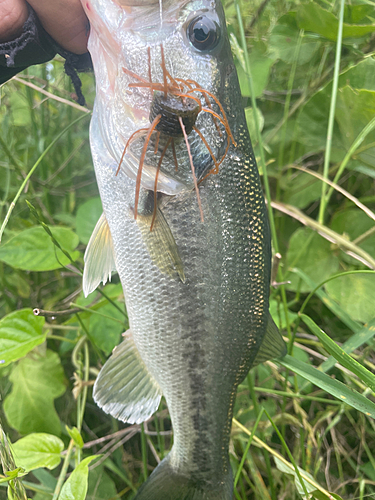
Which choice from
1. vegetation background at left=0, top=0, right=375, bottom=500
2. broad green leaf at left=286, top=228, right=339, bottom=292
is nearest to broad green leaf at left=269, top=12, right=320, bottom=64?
vegetation background at left=0, top=0, right=375, bottom=500

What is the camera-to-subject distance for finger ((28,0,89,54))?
3.66 feet

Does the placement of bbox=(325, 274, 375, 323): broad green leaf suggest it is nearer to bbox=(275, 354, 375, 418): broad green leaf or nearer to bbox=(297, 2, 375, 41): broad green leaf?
bbox=(275, 354, 375, 418): broad green leaf

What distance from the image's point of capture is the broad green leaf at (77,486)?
0.86 m

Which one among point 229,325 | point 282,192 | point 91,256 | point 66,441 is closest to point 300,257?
point 282,192

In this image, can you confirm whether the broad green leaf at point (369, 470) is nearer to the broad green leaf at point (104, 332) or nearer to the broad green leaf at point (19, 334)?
the broad green leaf at point (104, 332)

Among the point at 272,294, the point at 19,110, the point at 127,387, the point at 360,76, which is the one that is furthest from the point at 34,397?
the point at 360,76

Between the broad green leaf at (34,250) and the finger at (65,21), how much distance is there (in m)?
0.69

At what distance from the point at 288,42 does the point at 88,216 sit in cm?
160

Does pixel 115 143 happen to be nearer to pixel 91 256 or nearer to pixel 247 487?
pixel 91 256

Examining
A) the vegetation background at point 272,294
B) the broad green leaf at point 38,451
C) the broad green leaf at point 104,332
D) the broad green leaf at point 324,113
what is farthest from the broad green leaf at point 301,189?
the broad green leaf at point 38,451

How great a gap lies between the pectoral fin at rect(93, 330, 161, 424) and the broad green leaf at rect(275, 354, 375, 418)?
500 mm

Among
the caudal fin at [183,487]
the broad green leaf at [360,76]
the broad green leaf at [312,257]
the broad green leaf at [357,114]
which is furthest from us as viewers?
the broad green leaf at [312,257]

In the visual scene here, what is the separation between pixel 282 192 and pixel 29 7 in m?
1.69

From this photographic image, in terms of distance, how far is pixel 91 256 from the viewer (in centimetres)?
117
